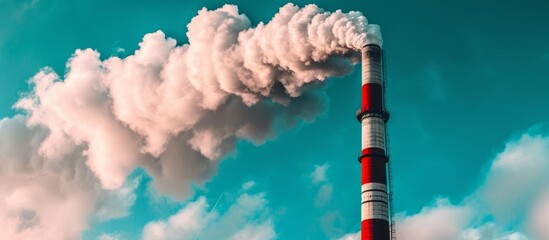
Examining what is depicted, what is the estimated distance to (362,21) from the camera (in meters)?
72.6

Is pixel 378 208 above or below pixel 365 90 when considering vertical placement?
below

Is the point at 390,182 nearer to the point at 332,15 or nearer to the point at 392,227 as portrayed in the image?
the point at 392,227

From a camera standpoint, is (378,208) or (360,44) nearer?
(378,208)

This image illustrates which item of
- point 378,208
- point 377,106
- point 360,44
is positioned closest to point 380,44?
point 360,44

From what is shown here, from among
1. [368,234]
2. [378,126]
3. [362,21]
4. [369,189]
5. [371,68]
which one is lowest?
[368,234]

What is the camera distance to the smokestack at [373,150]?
6475 cm

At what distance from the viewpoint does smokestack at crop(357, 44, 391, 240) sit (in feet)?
212

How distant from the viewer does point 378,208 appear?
64875 mm

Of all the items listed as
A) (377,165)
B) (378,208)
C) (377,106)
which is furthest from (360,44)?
(378,208)

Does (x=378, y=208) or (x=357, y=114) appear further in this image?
(x=357, y=114)

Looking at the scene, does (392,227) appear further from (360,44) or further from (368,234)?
(360,44)

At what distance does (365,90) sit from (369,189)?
12.2m

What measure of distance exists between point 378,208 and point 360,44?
19594 mm

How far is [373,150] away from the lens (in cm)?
6750
